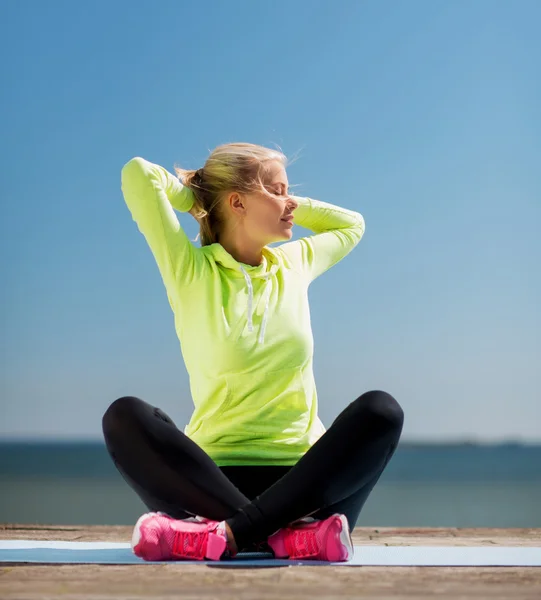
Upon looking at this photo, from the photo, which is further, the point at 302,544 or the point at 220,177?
the point at 220,177

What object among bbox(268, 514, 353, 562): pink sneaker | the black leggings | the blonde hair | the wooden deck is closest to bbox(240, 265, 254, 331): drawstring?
the blonde hair

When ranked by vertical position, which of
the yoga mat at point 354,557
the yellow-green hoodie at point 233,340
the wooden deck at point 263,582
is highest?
the yellow-green hoodie at point 233,340

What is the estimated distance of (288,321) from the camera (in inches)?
88.9

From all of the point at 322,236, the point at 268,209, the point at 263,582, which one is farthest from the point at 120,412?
the point at 322,236

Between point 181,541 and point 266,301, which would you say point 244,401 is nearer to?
point 266,301

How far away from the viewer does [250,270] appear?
2.34 meters

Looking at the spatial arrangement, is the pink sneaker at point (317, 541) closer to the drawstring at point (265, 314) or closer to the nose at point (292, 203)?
the drawstring at point (265, 314)

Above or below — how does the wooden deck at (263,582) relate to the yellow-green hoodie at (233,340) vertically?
below

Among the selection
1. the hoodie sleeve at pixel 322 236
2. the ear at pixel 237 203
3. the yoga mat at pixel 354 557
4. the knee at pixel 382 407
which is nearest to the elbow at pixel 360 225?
the hoodie sleeve at pixel 322 236

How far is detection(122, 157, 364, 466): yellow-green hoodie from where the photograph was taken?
2.18 metres

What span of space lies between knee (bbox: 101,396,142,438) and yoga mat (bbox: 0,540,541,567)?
299 millimetres

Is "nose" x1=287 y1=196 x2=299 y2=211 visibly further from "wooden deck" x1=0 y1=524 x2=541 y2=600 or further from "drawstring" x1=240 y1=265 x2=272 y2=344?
"wooden deck" x1=0 y1=524 x2=541 y2=600

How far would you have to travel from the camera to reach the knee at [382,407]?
198 centimetres

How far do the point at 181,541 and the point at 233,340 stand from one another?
0.53 metres
